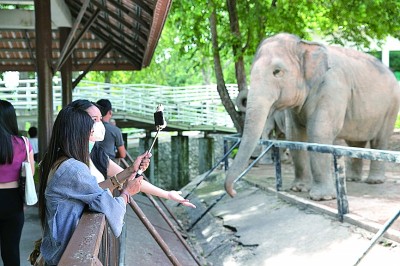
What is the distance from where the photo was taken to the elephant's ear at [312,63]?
10469mm

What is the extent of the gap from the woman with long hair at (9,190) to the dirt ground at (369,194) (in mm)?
2998

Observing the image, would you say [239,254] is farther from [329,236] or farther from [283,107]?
[283,107]

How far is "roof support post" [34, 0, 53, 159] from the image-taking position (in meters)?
9.25

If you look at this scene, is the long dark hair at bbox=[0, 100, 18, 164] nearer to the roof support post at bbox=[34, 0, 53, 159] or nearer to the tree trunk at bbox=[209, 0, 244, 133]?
the roof support post at bbox=[34, 0, 53, 159]

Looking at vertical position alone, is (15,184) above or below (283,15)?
below

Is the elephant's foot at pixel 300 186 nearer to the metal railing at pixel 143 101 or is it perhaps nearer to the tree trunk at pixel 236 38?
the tree trunk at pixel 236 38

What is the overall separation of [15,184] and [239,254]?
13.0 ft

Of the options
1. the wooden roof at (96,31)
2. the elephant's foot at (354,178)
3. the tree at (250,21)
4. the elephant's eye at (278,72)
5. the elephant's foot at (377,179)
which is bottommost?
the elephant's foot at (354,178)

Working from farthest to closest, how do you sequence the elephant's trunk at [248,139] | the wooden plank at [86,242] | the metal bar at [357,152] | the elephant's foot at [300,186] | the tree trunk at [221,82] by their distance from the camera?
1. the tree trunk at [221,82]
2. the elephant's foot at [300,186]
3. the elephant's trunk at [248,139]
4. the metal bar at [357,152]
5. the wooden plank at [86,242]

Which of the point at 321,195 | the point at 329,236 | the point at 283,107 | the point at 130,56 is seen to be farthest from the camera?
the point at 130,56

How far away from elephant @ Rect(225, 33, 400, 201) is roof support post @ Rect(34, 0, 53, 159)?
2.62 m

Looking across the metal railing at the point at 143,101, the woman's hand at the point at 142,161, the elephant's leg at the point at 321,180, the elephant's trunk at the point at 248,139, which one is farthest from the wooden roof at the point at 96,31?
the metal railing at the point at 143,101

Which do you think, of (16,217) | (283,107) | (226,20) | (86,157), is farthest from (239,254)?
(226,20)

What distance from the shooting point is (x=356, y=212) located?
27.9ft
